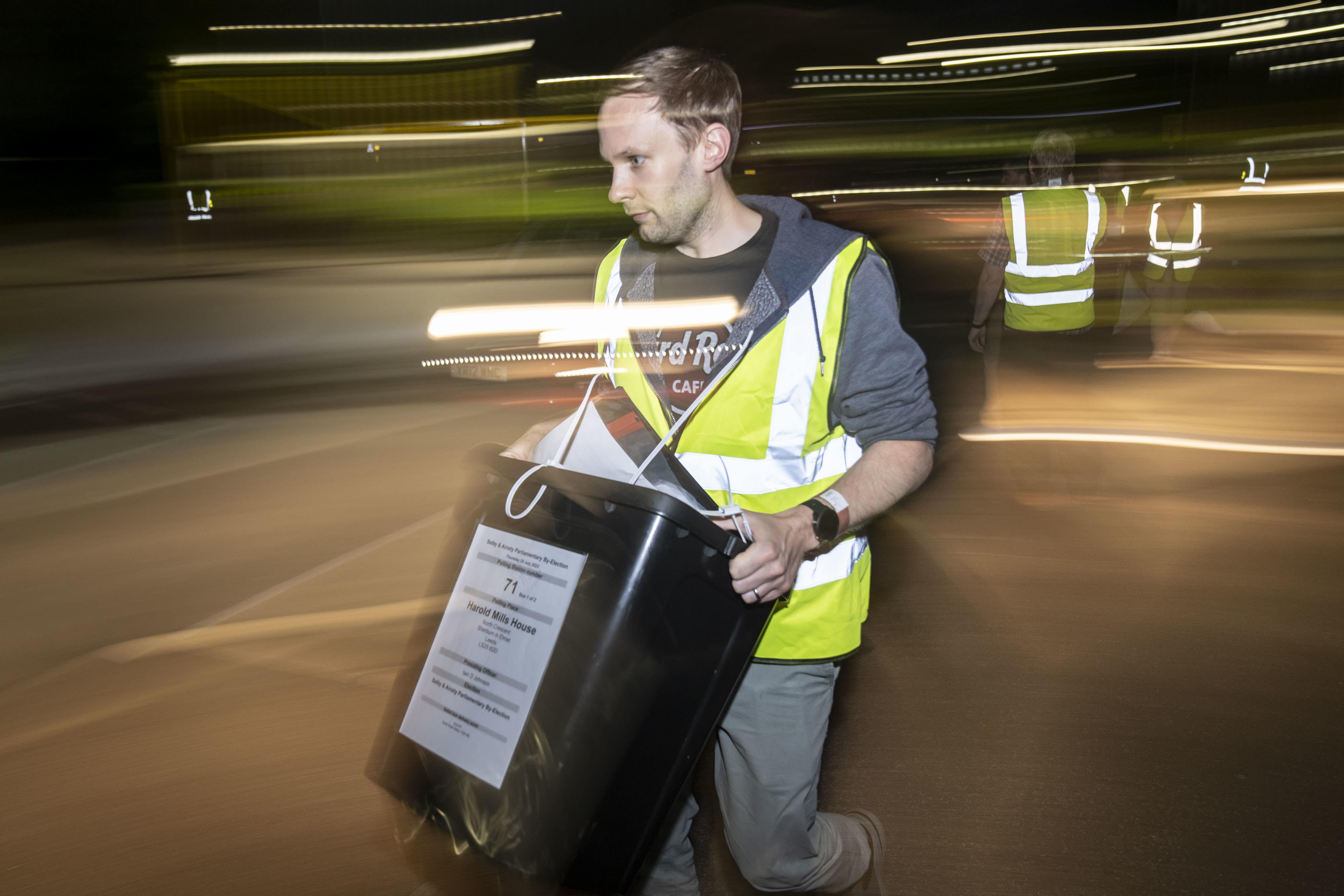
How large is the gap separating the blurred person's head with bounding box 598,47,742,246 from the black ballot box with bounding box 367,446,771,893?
676 millimetres

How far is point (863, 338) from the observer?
6.40 ft

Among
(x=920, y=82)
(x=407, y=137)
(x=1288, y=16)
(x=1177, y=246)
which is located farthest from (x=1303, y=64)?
(x=1177, y=246)

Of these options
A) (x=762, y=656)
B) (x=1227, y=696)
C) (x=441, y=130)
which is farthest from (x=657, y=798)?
(x=441, y=130)

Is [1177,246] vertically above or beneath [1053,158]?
beneath

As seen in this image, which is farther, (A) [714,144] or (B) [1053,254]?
(B) [1053,254]

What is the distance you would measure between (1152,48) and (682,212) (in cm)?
2749

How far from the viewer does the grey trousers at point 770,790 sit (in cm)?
209

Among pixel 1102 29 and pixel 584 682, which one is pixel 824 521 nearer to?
pixel 584 682

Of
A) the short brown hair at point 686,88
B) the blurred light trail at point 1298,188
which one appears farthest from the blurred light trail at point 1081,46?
the short brown hair at point 686,88

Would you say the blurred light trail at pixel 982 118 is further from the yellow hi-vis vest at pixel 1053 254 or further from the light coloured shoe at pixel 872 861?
the light coloured shoe at pixel 872 861

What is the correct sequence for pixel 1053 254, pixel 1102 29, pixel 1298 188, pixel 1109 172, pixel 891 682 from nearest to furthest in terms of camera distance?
pixel 891 682 → pixel 1053 254 → pixel 1109 172 → pixel 1102 29 → pixel 1298 188

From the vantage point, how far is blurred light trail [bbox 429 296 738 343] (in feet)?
7.00

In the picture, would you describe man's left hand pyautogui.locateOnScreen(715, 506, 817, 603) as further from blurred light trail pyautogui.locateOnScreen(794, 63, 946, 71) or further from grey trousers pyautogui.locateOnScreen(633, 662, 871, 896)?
blurred light trail pyautogui.locateOnScreen(794, 63, 946, 71)

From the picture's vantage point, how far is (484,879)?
2584 millimetres
